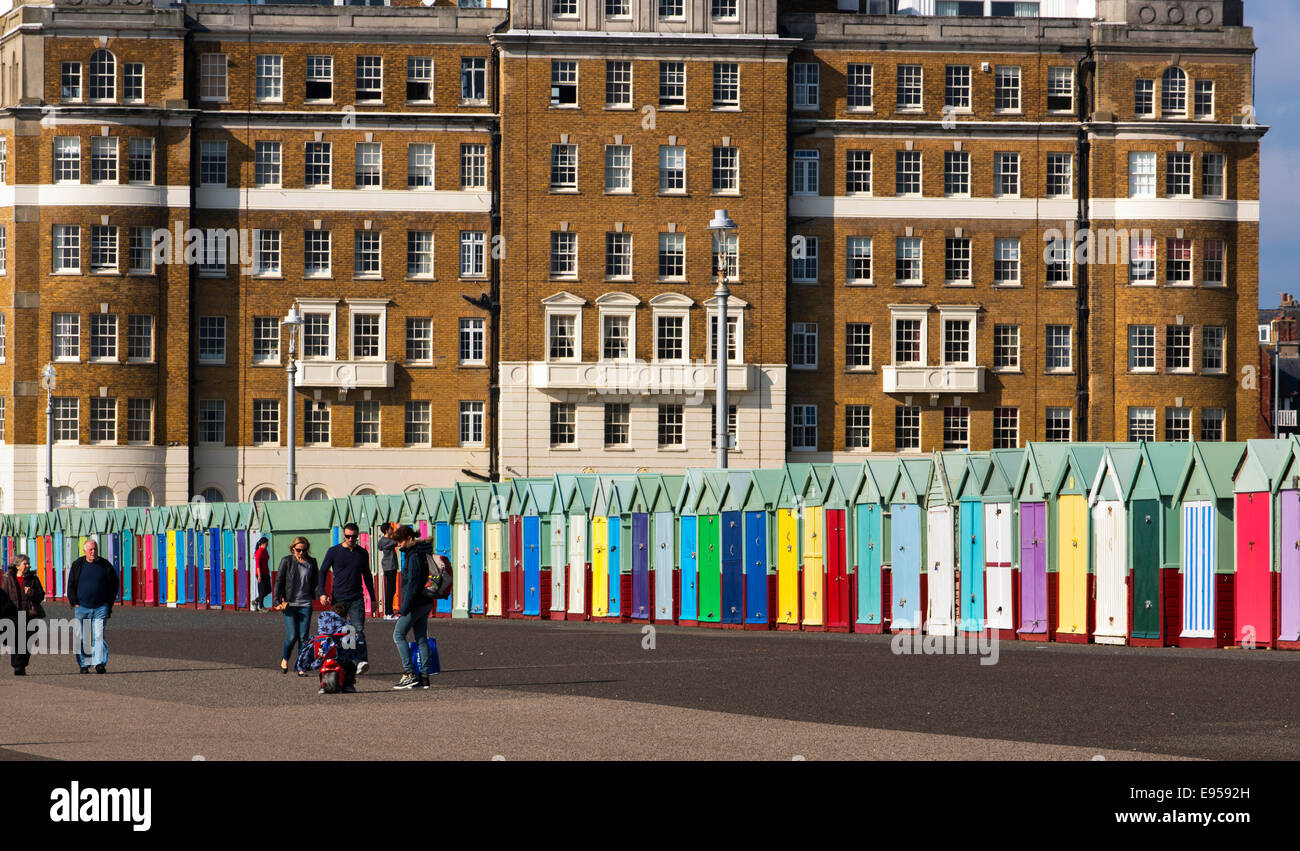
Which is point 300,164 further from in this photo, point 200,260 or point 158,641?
point 158,641

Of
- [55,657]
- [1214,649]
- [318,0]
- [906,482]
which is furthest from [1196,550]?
[318,0]

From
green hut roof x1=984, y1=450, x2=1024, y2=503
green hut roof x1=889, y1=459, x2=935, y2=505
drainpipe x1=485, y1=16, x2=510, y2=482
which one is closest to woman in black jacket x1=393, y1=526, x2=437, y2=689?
green hut roof x1=984, y1=450, x2=1024, y2=503

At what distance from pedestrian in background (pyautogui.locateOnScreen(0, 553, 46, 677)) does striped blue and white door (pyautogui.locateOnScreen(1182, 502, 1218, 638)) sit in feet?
51.4

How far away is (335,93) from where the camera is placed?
81125 millimetres

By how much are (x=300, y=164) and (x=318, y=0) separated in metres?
Answer: 8.36

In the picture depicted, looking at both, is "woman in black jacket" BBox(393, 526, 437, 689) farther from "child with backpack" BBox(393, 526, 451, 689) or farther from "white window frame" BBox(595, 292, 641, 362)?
"white window frame" BBox(595, 292, 641, 362)

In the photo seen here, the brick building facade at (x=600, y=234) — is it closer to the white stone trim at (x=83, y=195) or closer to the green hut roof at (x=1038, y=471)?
the white stone trim at (x=83, y=195)

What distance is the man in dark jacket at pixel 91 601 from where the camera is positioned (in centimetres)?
2502

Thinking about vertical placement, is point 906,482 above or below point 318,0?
below

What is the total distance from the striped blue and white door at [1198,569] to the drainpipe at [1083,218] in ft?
182

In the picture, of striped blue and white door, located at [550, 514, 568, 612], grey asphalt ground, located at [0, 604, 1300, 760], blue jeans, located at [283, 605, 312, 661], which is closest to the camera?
grey asphalt ground, located at [0, 604, 1300, 760]

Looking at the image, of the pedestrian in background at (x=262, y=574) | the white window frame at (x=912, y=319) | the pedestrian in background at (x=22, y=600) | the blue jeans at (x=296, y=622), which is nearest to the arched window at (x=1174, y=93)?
the white window frame at (x=912, y=319)

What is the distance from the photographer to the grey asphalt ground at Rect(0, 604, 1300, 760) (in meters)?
14.5

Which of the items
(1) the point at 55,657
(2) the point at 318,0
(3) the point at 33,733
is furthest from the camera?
(2) the point at 318,0
